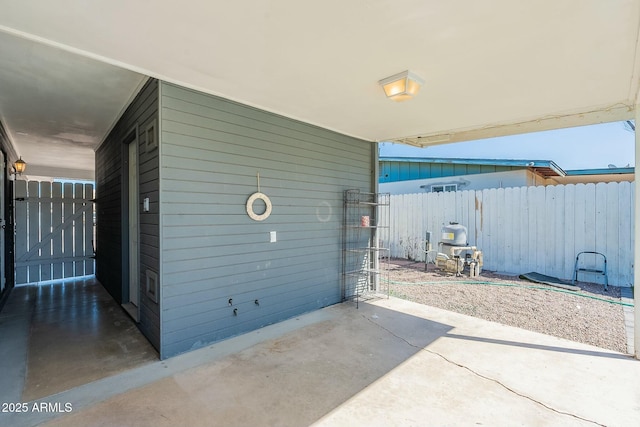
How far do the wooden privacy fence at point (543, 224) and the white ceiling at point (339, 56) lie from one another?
2.59m

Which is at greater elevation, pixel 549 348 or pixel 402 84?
pixel 402 84

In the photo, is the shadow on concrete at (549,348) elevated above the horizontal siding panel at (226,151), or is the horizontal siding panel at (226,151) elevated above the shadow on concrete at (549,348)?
the horizontal siding panel at (226,151)

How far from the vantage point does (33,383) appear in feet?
7.43

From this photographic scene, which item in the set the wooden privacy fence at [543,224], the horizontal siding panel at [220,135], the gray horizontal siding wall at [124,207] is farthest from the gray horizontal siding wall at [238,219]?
the wooden privacy fence at [543,224]

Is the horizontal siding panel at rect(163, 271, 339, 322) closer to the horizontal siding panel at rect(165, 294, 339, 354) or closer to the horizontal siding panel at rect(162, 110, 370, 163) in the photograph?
the horizontal siding panel at rect(165, 294, 339, 354)

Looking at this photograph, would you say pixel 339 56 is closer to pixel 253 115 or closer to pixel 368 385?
pixel 253 115

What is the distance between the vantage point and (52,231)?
18.5ft

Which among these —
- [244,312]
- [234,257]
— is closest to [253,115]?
[234,257]

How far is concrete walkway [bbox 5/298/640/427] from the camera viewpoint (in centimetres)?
193

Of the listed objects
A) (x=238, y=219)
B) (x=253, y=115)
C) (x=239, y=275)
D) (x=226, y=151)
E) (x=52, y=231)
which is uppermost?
(x=253, y=115)

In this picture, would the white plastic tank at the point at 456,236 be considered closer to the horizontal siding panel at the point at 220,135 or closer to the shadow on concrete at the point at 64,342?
the horizontal siding panel at the point at 220,135

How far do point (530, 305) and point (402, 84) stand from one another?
3.67m

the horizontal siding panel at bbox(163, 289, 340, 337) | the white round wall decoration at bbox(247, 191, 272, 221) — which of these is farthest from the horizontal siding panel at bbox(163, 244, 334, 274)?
the horizontal siding panel at bbox(163, 289, 340, 337)

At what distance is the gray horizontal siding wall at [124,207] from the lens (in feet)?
9.05
